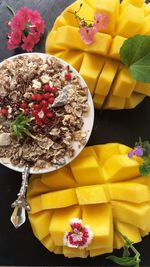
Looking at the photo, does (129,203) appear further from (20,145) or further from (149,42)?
(149,42)

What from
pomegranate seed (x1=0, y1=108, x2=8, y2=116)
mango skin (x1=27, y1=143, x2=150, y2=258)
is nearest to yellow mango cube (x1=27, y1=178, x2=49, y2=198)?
mango skin (x1=27, y1=143, x2=150, y2=258)

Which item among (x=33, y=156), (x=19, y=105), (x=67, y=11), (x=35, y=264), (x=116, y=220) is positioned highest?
(x=67, y=11)

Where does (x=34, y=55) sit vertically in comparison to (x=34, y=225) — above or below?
above

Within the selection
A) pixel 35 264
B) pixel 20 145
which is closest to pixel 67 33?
pixel 20 145

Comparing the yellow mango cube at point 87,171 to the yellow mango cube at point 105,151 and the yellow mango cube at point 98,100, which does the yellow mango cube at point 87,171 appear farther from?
the yellow mango cube at point 98,100

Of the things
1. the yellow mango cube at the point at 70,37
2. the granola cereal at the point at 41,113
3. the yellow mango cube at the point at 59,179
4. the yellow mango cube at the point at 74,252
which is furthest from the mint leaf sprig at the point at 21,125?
the yellow mango cube at the point at 74,252
